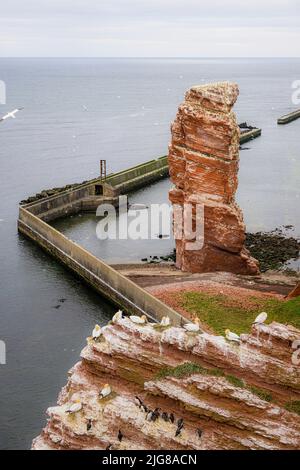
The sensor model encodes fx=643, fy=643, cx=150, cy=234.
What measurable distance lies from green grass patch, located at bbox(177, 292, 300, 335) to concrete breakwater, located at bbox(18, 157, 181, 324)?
2.01 meters

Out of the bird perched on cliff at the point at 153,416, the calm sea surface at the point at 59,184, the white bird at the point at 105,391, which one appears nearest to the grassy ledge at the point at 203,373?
the bird perched on cliff at the point at 153,416

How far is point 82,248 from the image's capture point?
5288cm

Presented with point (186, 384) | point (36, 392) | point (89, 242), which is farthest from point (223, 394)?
point (89, 242)

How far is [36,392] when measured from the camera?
3619 centimetres

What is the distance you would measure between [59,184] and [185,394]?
2564 inches

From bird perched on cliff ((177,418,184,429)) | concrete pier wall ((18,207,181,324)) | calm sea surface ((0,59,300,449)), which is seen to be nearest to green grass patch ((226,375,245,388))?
bird perched on cliff ((177,418,184,429))

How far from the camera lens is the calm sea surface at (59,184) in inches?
1505

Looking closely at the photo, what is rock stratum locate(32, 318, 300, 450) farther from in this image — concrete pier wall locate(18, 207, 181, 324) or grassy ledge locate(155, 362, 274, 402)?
concrete pier wall locate(18, 207, 181, 324)

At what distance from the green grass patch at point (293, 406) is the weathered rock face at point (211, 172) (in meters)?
26.4

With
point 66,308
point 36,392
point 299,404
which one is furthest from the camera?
point 66,308

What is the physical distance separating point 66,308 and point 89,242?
1691 centimetres

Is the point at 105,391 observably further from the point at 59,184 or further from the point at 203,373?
the point at 59,184

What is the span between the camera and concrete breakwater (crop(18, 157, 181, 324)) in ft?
146
